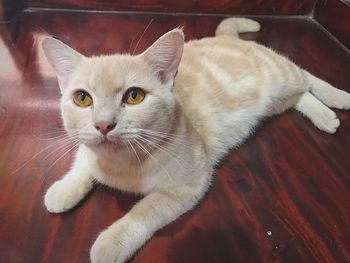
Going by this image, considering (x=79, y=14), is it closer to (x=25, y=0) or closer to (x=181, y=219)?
(x=25, y=0)

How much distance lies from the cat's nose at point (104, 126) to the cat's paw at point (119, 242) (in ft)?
0.82

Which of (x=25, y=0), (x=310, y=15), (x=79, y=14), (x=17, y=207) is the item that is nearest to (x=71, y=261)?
(x=17, y=207)

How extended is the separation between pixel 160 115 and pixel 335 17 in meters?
1.22

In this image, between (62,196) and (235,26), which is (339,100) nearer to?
(235,26)

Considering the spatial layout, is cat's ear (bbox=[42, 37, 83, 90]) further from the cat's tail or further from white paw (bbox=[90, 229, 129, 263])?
the cat's tail

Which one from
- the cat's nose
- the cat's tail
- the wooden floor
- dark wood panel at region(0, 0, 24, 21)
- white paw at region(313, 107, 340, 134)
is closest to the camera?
the cat's nose

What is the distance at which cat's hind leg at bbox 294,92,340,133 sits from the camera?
116 cm

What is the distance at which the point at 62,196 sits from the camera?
2.92 feet

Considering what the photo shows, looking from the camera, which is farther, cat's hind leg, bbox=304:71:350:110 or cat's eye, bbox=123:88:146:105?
cat's hind leg, bbox=304:71:350:110

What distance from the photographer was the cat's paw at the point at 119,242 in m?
0.78

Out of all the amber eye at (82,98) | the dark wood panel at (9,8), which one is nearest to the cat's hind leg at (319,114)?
the amber eye at (82,98)

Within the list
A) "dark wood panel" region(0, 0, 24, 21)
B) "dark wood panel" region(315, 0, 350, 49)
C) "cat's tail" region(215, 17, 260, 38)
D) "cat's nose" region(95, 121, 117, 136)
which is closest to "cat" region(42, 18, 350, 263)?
"cat's nose" region(95, 121, 117, 136)

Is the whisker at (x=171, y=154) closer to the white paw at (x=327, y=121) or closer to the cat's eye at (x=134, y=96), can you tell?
the cat's eye at (x=134, y=96)

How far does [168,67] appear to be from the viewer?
826 millimetres
